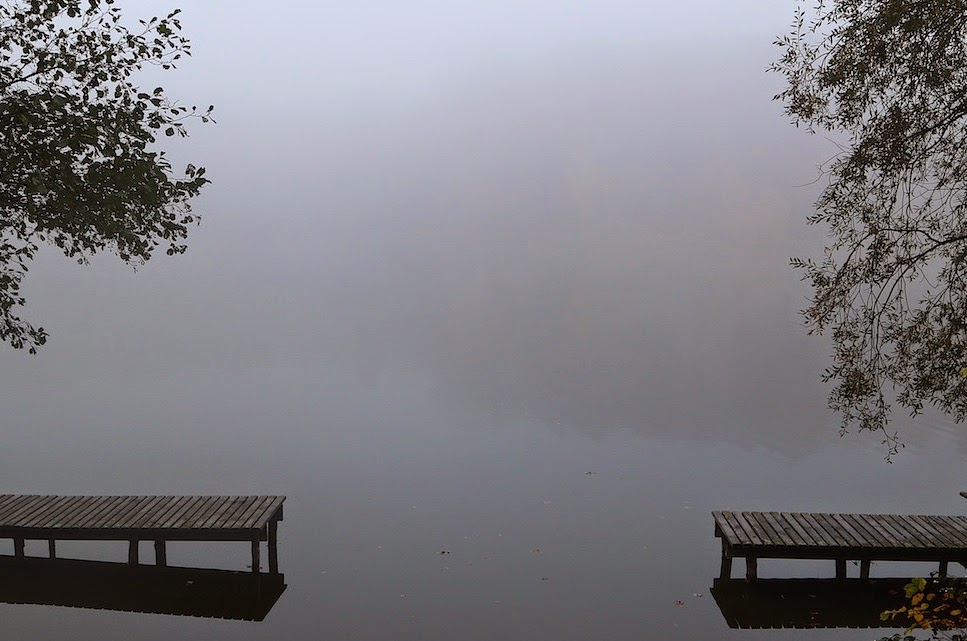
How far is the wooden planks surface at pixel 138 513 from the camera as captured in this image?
11.0 meters

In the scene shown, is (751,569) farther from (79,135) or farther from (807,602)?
(79,135)

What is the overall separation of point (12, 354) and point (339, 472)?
29.9 m

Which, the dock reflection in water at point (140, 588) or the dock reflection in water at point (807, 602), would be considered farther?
the dock reflection in water at point (140, 588)

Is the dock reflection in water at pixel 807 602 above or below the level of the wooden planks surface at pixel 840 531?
below

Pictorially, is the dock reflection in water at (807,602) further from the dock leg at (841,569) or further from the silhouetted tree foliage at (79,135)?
the silhouetted tree foliage at (79,135)

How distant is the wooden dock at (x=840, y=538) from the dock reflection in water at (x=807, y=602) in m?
0.23

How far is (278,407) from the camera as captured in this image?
26516mm

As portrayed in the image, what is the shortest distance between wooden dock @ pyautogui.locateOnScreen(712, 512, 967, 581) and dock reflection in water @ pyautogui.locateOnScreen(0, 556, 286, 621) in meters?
6.85

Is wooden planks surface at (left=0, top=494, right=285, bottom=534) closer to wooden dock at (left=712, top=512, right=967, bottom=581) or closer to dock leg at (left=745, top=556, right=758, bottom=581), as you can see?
wooden dock at (left=712, top=512, right=967, bottom=581)

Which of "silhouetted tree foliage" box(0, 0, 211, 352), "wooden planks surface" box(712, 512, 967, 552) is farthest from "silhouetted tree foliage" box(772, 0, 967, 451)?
"silhouetted tree foliage" box(0, 0, 211, 352)

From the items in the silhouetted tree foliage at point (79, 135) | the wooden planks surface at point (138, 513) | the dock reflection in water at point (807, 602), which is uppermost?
the silhouetted tree foliage at point (79, 135)

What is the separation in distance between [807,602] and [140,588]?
972cm

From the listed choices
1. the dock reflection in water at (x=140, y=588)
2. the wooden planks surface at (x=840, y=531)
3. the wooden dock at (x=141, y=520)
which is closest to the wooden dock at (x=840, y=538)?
the wooden planks surface at (x=840, y=531)

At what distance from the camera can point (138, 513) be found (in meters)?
11.5
